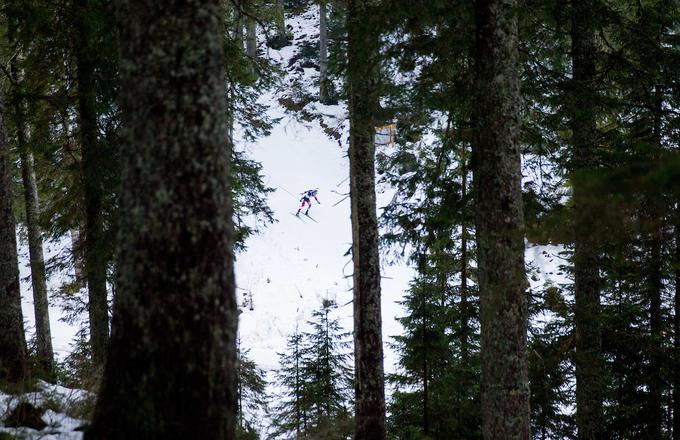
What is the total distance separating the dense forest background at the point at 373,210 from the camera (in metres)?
3.13

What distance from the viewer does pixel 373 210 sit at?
9094 millimetres

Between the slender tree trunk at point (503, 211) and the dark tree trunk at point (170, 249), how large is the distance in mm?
3357

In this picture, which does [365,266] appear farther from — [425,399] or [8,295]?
[8,295]

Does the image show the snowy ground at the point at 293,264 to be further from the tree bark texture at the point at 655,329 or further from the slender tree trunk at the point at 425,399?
the tree bark texture at the point at 655,329

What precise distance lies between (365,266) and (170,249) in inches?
240

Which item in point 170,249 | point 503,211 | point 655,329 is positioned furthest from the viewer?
point 655,329

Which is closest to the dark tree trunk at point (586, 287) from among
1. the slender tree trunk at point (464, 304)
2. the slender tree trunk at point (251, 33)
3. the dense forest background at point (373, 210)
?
the dense forest background at point (373, 210)

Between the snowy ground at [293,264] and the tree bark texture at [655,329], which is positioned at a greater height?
the snowy ground at [293,264]

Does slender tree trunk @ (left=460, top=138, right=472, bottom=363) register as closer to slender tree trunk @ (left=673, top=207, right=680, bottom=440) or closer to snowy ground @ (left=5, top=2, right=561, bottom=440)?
slender tree trunk @ (left=673, top=207, right=680, bottom=440)

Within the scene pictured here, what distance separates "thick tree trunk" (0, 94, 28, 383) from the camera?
717cm

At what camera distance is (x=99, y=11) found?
7.65m

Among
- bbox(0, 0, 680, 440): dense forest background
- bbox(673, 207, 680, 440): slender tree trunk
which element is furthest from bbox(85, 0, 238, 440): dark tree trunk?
bbox(673, 207, 680, 440): slender tree trunk

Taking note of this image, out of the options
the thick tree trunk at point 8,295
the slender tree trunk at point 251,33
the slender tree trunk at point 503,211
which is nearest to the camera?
the slender tree trunk at point 503,211

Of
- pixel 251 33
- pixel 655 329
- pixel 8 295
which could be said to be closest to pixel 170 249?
pixel 8 295
